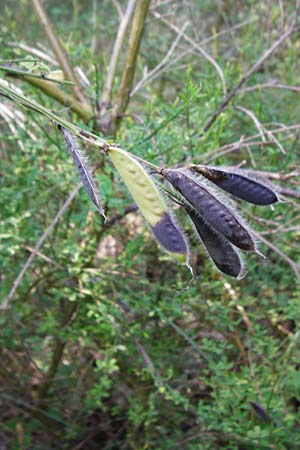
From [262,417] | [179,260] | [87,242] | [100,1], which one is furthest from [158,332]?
[100,1]

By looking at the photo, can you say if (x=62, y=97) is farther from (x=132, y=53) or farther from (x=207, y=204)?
(x=207, y=204)

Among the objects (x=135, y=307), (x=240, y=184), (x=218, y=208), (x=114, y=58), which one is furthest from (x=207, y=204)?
(x=114, y=58)

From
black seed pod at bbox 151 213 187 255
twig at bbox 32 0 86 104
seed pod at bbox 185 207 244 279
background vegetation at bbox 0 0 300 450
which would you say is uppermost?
twig at bbox 32 0 86 104

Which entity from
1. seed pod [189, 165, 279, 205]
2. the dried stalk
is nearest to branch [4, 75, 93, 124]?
the dried stalk

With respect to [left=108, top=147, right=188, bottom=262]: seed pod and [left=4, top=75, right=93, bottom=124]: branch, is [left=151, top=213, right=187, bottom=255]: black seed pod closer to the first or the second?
[left=108, top=147, right=188, bottom=262]: seed pod

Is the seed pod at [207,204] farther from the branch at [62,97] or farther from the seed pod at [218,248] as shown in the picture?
the branch at [62,97]

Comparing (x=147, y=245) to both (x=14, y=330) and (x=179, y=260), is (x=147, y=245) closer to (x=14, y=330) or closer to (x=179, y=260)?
(x=14, y=330)
